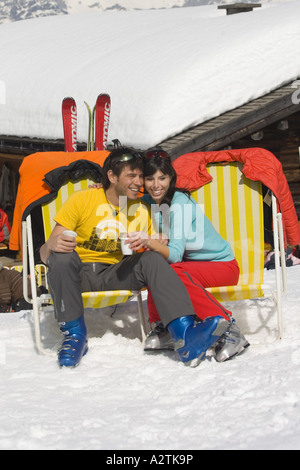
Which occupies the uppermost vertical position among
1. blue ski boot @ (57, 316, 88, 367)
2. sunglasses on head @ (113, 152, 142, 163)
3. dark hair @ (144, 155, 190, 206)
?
sunglasses on head @ (113, 152, 142, 163)

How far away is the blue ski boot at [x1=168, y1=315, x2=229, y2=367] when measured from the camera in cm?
395

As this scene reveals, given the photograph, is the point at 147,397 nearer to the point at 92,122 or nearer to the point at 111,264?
the point at 111,264

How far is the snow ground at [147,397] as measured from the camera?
3076 mm

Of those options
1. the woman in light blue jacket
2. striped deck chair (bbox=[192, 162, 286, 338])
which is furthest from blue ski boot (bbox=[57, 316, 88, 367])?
striped deck chair (bbox=[192, 162, 286, 338])

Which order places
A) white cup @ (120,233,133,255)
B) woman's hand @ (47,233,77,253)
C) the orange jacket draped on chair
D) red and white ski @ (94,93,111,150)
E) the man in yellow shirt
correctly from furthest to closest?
red and white ski @ (94,93,111,150), the orange jacket draped on chair, woman's hand @ (47,233,77,253), the man in yellow shirt, white cup @ (120,233,133,255)

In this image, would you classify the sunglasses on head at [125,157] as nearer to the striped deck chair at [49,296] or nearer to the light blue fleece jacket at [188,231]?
the light blue fleece jacket at [188,231]

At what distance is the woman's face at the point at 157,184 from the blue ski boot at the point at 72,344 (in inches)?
35.9

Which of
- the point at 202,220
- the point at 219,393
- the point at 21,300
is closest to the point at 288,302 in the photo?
the point at 202,220

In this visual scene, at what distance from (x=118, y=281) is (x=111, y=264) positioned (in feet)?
0.66

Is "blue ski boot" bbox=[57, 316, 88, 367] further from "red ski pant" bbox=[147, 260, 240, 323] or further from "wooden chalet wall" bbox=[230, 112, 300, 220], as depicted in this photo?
"wooden chalet wall" bbox=[230, 112, 300, 220]

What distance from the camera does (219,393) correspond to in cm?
358

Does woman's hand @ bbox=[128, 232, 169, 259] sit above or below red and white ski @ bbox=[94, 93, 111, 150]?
below

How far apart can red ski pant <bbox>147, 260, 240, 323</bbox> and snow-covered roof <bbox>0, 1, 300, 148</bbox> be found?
5.08 meters

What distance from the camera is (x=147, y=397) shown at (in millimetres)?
3648
